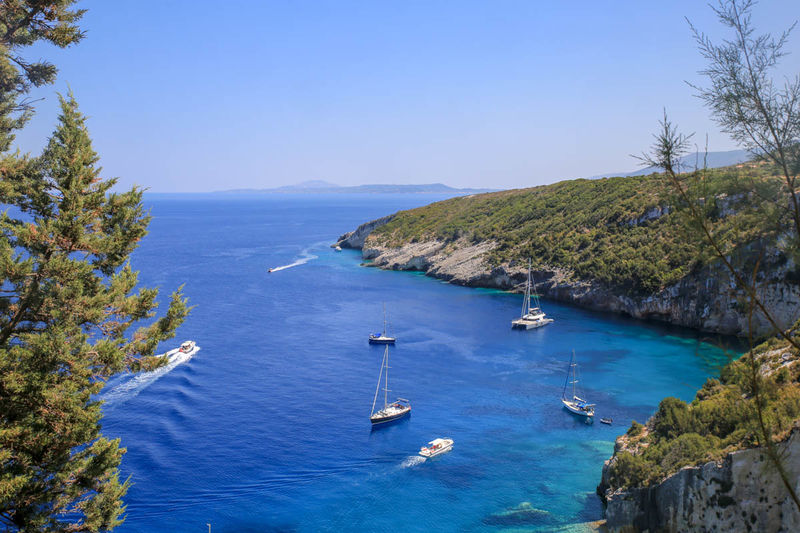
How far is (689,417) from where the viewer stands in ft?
64.0

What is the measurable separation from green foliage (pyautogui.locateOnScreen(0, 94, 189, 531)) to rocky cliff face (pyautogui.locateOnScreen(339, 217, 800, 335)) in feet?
86.3

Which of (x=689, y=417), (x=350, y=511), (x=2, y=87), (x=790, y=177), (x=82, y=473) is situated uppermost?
(x=2, y=87)

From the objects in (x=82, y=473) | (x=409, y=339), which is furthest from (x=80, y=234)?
(x=409, y=339)

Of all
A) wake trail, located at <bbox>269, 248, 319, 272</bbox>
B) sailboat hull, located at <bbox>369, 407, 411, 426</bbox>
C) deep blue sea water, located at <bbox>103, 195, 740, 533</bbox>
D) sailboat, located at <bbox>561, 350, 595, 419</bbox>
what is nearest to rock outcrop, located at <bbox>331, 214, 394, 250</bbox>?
wake trail, located at <bbox>269, 248, 319, 272</bbox>

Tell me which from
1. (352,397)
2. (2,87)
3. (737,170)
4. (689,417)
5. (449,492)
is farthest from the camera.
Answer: (352,397)

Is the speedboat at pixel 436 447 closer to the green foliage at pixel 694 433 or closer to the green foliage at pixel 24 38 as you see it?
the green foliage at pixel 694 433

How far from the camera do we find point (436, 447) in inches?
1075

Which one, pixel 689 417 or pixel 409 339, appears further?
pixel 409 339

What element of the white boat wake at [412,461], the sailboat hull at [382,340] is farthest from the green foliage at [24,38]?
the sailboat hull at [382,340]

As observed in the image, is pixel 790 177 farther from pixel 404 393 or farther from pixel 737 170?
pixel 404 393

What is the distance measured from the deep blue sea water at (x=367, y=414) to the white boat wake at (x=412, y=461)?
0.31ft

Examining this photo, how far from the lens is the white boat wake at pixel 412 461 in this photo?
26.2 m

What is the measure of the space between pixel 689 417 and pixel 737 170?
14980 mm

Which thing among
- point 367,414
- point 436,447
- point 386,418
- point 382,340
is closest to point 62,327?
point 436,447
